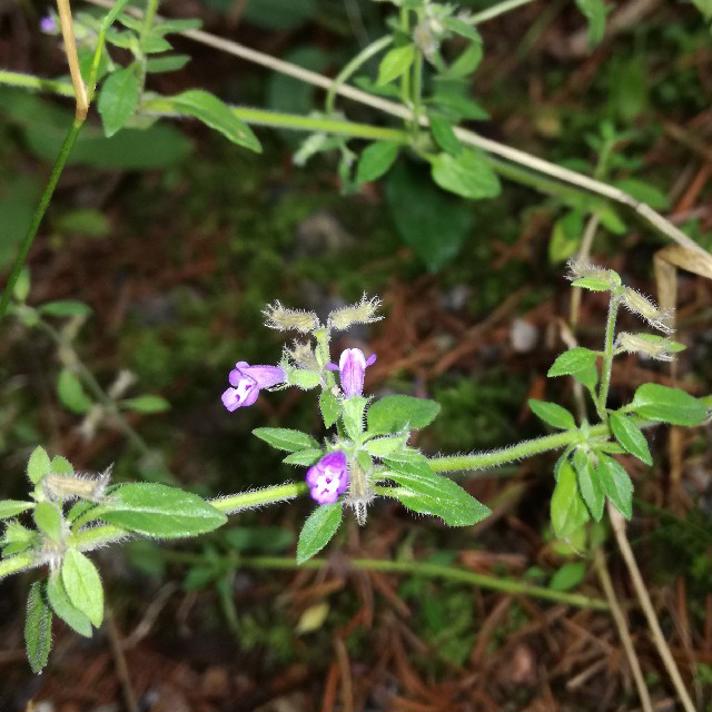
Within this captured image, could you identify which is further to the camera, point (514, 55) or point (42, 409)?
point (514, 55)

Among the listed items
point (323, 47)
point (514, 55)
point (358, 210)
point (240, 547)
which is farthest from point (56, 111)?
point (240, 547)

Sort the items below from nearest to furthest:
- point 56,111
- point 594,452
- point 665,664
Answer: point 594,452 → point 665,664 → point 56,111

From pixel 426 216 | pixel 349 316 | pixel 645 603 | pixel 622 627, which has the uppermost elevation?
pixel 349 316

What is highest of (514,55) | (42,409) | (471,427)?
(514,55)

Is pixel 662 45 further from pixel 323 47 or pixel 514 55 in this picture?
pixel 323 47

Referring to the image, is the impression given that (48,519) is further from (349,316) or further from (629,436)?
(629,436)

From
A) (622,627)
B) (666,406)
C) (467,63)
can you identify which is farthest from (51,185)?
(622,627)
